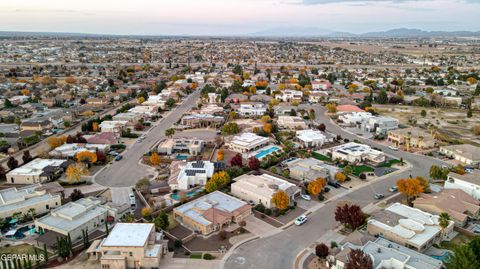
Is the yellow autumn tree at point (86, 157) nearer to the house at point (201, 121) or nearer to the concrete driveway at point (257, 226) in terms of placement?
the house at point (201, 121)

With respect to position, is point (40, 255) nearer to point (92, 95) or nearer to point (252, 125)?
point (252, 125)

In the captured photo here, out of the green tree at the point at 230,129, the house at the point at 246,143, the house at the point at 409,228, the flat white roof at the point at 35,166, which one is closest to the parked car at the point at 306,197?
the house at the point at 409,228

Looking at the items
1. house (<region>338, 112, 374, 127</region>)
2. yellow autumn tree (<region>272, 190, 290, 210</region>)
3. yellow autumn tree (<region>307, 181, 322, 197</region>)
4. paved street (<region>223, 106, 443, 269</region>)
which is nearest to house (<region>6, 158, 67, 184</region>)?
paved street (<region>223, 106, 443, 269</region>)

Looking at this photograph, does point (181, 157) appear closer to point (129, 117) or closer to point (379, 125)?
point (129, 117)

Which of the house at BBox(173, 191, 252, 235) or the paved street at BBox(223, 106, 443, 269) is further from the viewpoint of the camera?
the house at BBox(173, 191, 252, 235)

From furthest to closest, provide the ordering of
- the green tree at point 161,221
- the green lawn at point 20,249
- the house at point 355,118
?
Answer: the house at point 355,118, the green tree at point 161,221, the green lawn at point 20,249

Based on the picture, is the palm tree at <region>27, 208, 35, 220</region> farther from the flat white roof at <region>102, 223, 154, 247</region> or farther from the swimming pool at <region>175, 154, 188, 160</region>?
the swimming pool at <region>175, 154, 188, 160</region>
